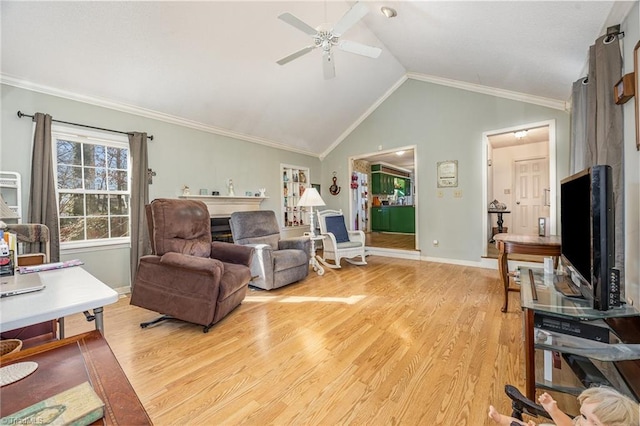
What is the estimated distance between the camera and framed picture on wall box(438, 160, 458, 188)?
4488mm

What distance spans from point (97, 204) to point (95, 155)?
0.60 m

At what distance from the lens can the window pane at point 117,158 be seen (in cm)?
334

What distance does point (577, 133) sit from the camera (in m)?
2.40

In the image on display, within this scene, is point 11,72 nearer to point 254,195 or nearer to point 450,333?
point 254,195

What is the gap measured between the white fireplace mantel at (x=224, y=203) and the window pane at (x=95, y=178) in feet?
2.89

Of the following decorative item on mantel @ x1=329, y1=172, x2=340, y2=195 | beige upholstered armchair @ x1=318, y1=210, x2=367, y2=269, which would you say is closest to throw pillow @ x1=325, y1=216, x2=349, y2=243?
beige upholstered armchair @ x1=318, y1=210, x2=367, y2=269

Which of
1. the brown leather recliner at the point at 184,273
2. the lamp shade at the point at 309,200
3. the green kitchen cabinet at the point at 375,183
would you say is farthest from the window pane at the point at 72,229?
the green kitchen cabinet at the point at 375,183

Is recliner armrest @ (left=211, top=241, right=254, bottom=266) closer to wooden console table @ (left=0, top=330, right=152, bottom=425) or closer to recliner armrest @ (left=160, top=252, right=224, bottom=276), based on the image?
recliner armrest @ (left=160, top=252, right=224, bottom=276)

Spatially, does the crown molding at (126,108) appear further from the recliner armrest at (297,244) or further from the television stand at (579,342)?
the television stand at (579,342)

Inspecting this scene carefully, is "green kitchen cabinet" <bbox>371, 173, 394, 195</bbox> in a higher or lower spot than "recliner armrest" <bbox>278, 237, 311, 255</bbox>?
higher

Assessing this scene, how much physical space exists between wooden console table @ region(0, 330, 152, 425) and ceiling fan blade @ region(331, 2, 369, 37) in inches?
100

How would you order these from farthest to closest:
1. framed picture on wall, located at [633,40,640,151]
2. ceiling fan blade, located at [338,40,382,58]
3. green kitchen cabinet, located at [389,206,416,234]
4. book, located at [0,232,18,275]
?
green kitchen cabinet, located at [389,206,416,234] < ceiling fan blade, located at [338,40,382,58] < framed picture on wall, located at [633,40,640,151] < book, located at [0,232,18,275]

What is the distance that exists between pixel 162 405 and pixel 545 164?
300 inches

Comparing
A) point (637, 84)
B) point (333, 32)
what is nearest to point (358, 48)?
point (333, 32)
